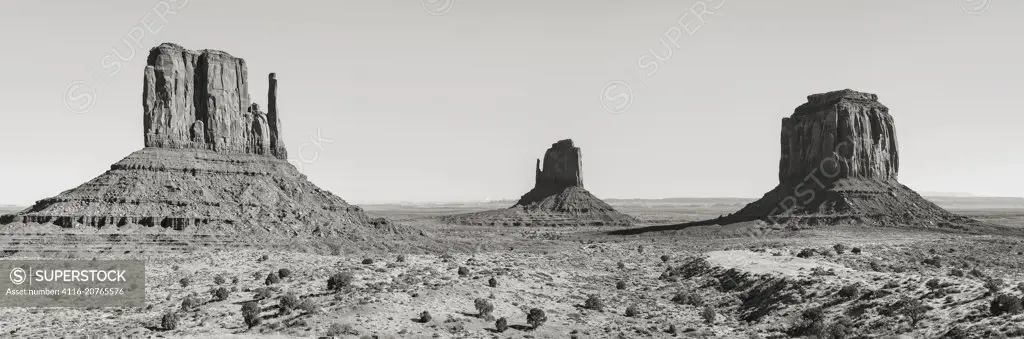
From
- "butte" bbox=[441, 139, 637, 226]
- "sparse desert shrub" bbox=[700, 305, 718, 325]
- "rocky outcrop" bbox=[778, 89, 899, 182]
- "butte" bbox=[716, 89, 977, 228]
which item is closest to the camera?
"sparse desert shrub" bbox=[700, 305, 718, 325]

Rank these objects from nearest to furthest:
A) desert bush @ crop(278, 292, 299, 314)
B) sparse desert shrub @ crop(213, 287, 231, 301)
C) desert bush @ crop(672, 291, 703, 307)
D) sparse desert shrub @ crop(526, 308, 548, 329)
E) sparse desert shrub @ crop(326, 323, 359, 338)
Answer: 1. sparse desert shrub @ crop(326, 323, 359, 338)
2. sparse desert shrub @ crop(526, 308, 548, 329)
3. desert bush @ crop(278, 292, 299, 314)
4. sparse desert shrub @ crop(213, 287, 231, 301)
5. desert bush @ crop(672, 291, 703, 307)

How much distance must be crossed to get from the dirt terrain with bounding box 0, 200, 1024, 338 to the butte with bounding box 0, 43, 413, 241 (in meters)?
3.05

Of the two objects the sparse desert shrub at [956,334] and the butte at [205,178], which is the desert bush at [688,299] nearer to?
the sparse desert shrub at [956,334]

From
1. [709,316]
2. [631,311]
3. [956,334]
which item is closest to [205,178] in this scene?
[631,311]

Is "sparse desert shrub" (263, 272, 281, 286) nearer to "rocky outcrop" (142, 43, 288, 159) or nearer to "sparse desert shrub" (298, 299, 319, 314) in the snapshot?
"sparse desert shrub" (298, 299, 319, 314)

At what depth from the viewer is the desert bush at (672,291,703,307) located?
148 ft

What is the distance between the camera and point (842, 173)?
110 m

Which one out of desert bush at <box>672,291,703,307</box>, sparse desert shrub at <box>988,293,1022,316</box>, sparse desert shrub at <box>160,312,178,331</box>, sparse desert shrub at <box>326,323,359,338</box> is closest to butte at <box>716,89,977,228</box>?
desert bush at <box>672,291,703,307</box>

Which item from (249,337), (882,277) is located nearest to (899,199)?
(882,277)

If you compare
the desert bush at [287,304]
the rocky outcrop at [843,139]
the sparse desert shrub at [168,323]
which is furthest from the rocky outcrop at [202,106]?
the rocky outcrop at [843,139]

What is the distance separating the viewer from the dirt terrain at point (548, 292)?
3466cm

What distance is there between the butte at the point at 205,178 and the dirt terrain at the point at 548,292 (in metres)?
3.05

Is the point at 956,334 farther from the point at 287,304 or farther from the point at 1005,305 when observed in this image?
the point at 287,304

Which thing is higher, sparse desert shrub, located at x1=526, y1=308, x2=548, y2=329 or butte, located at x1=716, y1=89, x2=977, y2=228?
butte, located at x1=716, y1=89, x2=977, y2=228
